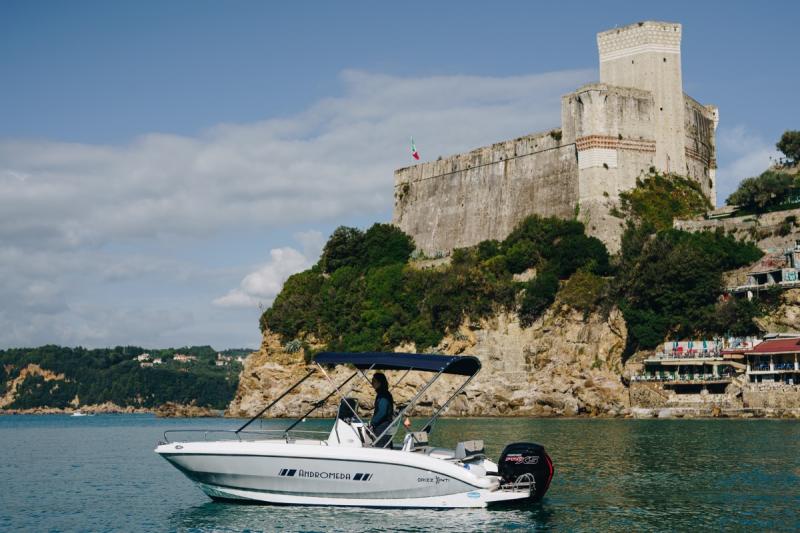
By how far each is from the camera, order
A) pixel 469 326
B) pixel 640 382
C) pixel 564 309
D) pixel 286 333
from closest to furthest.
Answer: pixel 640 382, pixel 564 309, pixel 469 326, pixel 286 333

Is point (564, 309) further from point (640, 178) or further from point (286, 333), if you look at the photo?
point (286, 333)

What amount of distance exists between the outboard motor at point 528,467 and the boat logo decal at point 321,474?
3.09m

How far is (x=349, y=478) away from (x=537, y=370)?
45135 millimetres

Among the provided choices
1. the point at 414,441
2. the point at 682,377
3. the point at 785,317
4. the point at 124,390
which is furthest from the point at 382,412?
the point at 124,390

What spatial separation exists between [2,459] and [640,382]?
115 feet

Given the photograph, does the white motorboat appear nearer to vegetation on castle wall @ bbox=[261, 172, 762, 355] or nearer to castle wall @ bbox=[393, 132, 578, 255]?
vegetation on castle wall @ bbox=[261, 172, 762, 355]

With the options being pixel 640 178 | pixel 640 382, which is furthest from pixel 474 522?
pixel 640 178

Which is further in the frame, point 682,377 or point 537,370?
point 537,370

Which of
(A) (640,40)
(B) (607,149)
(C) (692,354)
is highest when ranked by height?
(A) (640,40)

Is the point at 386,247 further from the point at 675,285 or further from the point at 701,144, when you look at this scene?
the point at 675,285

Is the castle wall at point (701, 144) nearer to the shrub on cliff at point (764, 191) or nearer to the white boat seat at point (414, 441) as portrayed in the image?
the shrub on cliff at point (764, 191)

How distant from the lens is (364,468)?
22328 millimetres

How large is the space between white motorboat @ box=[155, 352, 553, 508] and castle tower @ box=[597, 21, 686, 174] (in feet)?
175

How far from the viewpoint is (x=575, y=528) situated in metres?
20.7
